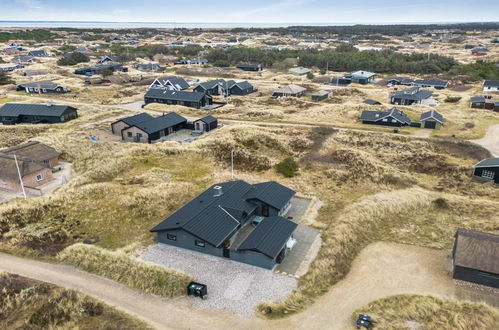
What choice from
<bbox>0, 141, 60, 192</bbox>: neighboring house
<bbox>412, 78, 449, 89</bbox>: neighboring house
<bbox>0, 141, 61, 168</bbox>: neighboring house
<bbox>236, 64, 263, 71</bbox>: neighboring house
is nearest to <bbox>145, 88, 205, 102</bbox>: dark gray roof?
<bbox>0, 141, 61, 168</bbox>: neighboring house

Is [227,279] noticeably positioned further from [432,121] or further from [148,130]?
[432,121]

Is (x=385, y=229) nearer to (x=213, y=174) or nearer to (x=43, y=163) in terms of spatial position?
(x=213, y=174)

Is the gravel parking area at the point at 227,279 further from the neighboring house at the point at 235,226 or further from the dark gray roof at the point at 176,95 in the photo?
the dark gray roof at the point at 176,95

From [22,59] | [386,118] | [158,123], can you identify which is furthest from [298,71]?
[22,59]

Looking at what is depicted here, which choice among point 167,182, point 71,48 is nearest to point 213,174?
point 167,182

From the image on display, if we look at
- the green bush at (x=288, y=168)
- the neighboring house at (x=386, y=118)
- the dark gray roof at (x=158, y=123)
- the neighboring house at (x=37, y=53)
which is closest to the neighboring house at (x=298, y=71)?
the neighboring house at (x=386, y=118)

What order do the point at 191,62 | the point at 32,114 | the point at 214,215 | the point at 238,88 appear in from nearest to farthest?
the point at 214,215 < the point at 32,114 < the point at 238,88 < the point at 191,62

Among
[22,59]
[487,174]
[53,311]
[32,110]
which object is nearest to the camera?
[53,311]

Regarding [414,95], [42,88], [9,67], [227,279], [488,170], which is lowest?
[227,279]
